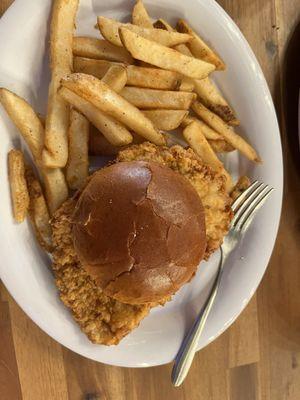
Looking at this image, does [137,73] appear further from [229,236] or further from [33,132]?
[229,236]

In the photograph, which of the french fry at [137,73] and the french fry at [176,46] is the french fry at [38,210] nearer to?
the french fry at [137,73]

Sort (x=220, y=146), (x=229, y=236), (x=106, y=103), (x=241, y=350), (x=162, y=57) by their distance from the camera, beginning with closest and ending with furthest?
(x=106, y=103), (x=162, y=57), (x=220, y=146), (x=229, y=236), (x=241, y=350)

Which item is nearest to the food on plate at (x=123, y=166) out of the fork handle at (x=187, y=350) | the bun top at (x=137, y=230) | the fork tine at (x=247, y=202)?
the bun top at (x=137, y=230)

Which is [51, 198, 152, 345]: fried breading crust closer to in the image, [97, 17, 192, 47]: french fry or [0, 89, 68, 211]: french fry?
[0, 89, 68, 211]: french fry

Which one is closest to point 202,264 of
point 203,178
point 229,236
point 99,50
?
point 229,236

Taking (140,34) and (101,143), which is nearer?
(140,34)

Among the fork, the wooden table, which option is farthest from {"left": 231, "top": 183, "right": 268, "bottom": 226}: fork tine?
the wooden table

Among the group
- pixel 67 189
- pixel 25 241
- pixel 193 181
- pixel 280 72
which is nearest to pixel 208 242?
pixel 193 181

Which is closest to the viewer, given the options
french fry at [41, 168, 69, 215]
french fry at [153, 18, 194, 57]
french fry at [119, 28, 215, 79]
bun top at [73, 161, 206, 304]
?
bun top at [73, 161, 206, 304]
